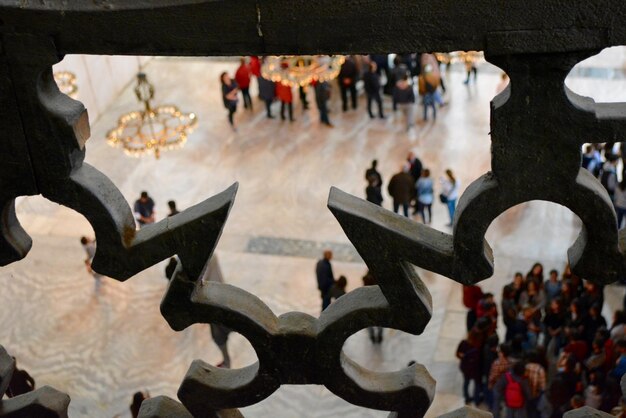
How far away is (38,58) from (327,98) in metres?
16.0

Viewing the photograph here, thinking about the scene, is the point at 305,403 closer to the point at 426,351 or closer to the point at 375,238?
the point at 426,351

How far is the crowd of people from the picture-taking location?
17781 mm

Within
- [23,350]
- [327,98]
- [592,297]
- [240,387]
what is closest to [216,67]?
[327,98]

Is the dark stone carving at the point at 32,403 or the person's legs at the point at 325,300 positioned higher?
the dark stone carving at the point at 32,403

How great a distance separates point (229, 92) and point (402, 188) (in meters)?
4.98

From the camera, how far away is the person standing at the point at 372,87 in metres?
18.1

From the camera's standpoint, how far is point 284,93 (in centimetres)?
1852

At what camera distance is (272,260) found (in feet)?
48.4

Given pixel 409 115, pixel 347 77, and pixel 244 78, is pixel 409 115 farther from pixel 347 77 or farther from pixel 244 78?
pixel 244 78

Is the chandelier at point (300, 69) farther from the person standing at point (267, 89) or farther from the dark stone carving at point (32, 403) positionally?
the dark stone carving at point (32, 403)

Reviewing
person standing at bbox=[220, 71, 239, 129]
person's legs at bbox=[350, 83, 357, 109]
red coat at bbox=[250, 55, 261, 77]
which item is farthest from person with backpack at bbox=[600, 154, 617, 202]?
person standing at bbox=[220, 71, 239, 129]

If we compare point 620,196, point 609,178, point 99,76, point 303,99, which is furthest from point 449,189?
point 99,76

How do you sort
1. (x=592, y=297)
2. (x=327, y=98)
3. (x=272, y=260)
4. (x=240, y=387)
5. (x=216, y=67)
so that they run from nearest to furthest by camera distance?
(x=240, y=387) → (x=592, y=297) → (x=272, y=260) → (x=327, y=98) → (x=216, y=67)

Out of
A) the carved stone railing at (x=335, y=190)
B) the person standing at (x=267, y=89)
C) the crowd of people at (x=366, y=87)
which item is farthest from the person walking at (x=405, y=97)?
the carved stone railing at (x=335, y=190)
